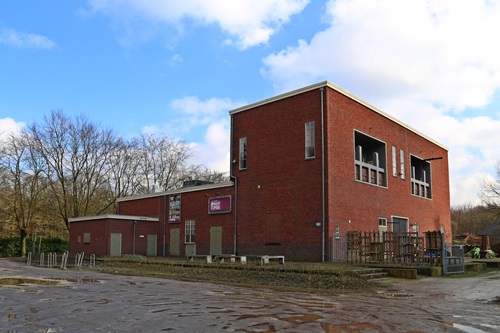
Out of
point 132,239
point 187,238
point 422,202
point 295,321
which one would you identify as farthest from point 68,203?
point 295,321

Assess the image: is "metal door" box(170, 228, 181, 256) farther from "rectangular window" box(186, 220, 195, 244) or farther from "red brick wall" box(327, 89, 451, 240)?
"red brick wall" box(327, 89, 451, 240)

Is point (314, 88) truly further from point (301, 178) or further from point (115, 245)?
point (115, 245)

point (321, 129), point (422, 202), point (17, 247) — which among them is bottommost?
point (17, 247)

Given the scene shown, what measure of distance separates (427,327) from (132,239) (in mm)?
33158

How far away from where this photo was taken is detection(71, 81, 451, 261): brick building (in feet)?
93.0

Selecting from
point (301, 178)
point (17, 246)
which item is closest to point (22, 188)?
point (17, 246)

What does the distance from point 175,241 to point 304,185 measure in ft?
46.8

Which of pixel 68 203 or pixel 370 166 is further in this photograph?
pixel 68 203

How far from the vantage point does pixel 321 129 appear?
2848cm

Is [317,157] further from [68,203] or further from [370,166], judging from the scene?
[68,203]

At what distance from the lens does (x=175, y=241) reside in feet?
125

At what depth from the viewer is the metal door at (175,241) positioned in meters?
37.9

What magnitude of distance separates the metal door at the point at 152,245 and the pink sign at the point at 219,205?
301 inches

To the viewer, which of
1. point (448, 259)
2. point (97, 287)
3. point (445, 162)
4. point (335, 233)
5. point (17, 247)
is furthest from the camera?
point (17, 247)
